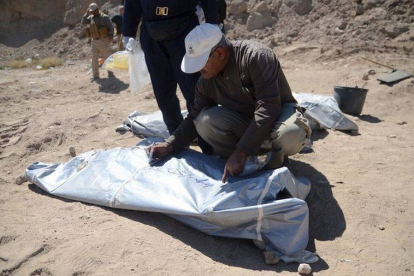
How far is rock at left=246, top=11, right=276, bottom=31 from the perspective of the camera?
26.1 ft

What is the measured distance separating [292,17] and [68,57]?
19.2 feet

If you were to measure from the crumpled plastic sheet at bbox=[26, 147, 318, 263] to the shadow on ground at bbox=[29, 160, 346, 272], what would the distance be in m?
0.06

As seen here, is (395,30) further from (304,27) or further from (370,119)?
(370,119)

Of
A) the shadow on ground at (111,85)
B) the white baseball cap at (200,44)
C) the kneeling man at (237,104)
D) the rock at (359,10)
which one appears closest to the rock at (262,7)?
the rock at (359,10)

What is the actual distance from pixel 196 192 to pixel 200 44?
829 millimetres

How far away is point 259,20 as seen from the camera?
8023 mm

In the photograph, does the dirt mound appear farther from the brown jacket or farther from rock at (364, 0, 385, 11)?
the brown jacket

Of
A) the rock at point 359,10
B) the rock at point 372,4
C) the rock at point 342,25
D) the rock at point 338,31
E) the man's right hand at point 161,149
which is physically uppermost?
the rock at point 372,4

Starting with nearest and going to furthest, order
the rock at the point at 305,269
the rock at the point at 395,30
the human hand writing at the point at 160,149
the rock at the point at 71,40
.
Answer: the rock at the point at 305,269, the human hand writing at the point at 160,149, the rock at the point at 395,30, the rock at the point at 71,40

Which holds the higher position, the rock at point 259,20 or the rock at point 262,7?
the rock at point 262,7

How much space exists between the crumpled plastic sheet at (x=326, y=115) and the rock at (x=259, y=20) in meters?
4.67

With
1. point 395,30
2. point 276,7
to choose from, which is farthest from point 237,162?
point 276,7

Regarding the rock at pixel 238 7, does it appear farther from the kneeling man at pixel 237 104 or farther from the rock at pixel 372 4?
the kneeling man at pixel 237 104

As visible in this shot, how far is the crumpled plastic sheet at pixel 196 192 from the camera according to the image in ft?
6.57
